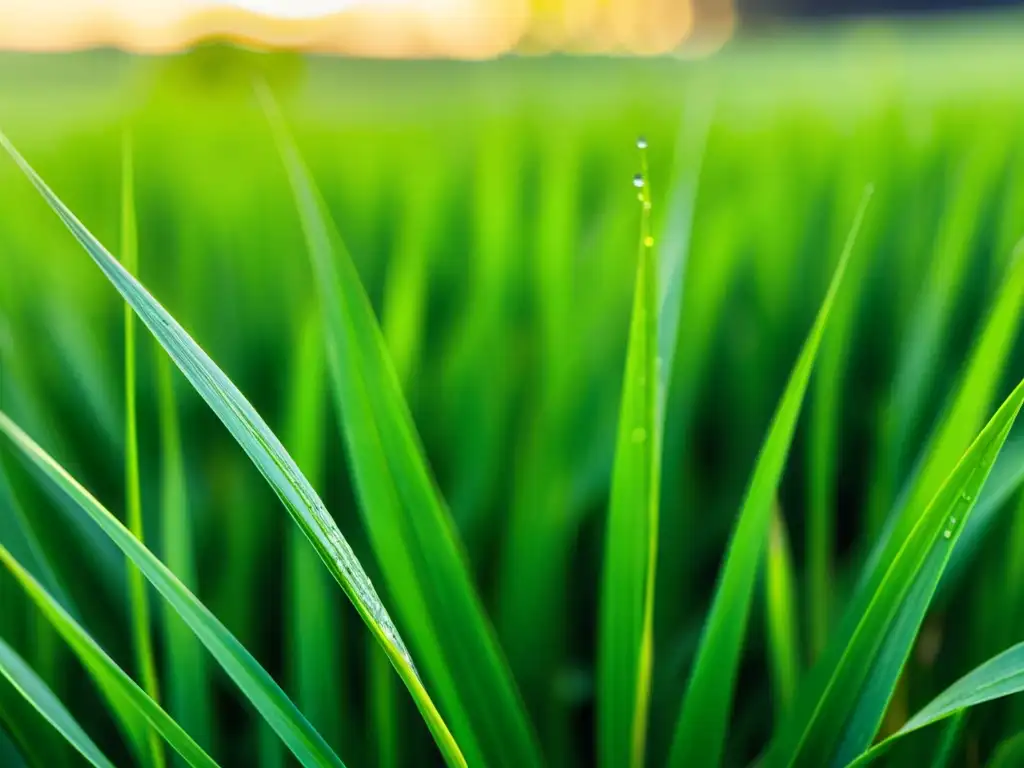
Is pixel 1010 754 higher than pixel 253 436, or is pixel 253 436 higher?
pixel 253 436

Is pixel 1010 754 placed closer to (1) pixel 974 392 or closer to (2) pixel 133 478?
(1) pixel 974 392

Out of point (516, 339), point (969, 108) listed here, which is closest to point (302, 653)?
point (516, 339)

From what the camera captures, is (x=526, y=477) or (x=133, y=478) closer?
(x=133, y=478)

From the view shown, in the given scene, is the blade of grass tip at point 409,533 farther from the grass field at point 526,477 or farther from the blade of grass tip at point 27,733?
the blade of grass tip at point 27,733

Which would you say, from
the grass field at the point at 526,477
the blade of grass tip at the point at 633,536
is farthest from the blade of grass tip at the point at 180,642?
the blade of grass tip at the point at 633,536

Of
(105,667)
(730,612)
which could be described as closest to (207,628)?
(105,667)

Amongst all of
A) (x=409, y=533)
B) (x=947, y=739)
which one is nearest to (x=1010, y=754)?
(x=947, y=739)
